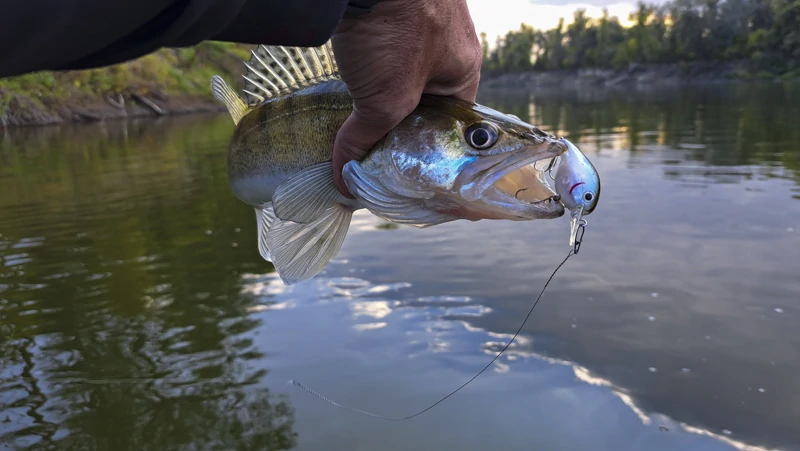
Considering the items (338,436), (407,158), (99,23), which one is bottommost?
(338,436)

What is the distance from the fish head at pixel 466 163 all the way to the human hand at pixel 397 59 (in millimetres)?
71

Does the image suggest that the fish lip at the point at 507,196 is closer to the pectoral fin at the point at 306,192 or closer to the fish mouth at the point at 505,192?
the fish mouth at the point at 505,192

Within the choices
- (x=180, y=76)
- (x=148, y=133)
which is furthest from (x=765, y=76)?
(x=148, y=133)

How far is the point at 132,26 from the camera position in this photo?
1099mm

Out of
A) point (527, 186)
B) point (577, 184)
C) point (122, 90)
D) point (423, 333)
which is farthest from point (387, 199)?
point (122, 90)

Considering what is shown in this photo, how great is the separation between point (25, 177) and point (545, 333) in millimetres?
19593

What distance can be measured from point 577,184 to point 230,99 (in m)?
1.61

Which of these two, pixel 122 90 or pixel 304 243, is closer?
pixel 304 243

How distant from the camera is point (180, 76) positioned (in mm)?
67875

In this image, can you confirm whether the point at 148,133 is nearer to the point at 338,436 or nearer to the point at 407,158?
the point at 338,436

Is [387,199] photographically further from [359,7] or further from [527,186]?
[359,7]

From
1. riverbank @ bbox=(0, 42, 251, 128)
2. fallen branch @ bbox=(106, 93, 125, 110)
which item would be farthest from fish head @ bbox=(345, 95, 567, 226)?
fallen branch @ bbox=(106, 93, 125, 110)

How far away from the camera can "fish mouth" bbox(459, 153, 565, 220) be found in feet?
5.53

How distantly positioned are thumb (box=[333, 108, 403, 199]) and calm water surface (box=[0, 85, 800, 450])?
138 inches
